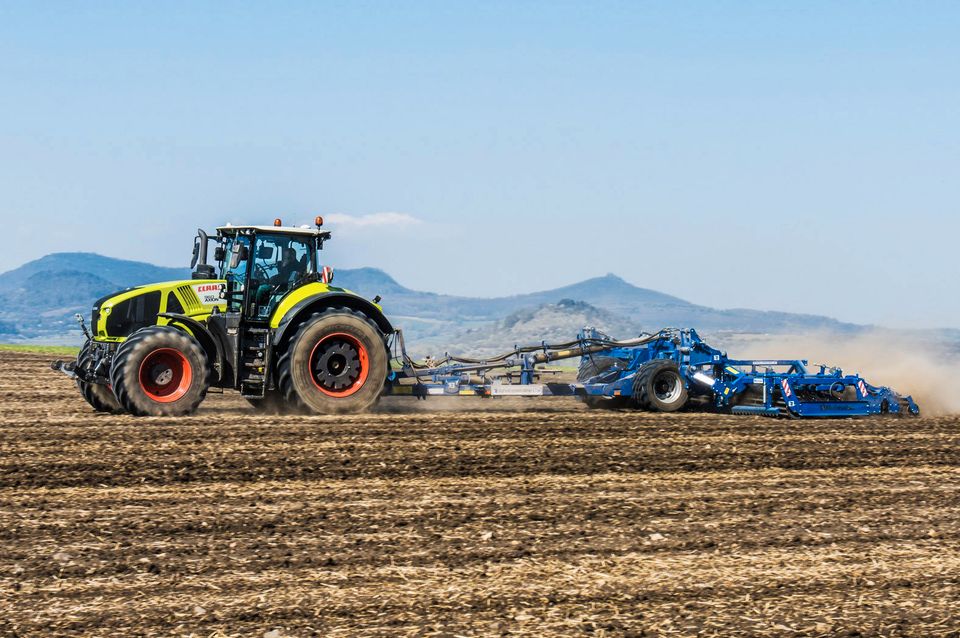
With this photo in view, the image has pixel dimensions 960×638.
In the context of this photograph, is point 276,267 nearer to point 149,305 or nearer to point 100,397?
point 149,305

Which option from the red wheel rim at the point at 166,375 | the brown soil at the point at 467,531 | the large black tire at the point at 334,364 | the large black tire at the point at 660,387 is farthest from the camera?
the large black tire at the point at 660,387

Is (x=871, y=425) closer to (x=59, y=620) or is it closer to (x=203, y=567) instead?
(x=203, y=567)

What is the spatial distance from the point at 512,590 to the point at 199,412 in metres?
8.68

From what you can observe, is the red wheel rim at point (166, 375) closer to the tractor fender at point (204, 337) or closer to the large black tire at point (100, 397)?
the tractor fender at point (204, 337)

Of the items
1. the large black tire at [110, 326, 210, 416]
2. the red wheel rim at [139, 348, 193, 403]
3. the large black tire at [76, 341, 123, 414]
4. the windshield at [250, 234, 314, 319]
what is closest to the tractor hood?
the large black tire at [76, 341, 123, 414]

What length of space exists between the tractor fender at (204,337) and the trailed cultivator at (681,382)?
244cm

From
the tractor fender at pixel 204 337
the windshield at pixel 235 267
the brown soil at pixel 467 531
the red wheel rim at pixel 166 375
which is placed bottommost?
the brown soil at pixel 467 531

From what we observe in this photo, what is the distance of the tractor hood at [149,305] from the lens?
13000 millimetres

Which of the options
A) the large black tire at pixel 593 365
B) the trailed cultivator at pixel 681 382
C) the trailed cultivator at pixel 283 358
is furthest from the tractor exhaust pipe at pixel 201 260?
the large black tire at pixel 593 365

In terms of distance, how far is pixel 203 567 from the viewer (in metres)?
6.04

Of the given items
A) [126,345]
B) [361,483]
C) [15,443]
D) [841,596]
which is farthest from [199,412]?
[841,596]

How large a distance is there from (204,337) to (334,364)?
64.9 inches

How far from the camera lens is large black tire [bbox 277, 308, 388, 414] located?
42.5 feet

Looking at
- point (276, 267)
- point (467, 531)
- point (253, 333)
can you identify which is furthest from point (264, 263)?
point (467, 531)
